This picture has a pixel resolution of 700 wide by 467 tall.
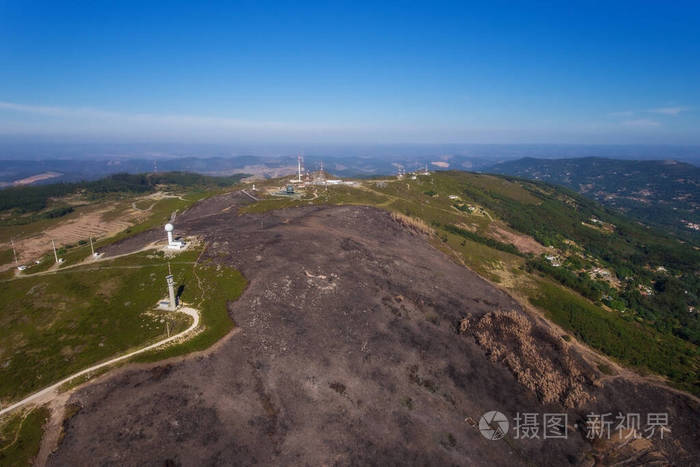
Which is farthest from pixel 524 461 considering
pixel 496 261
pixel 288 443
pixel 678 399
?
pixel 496 261

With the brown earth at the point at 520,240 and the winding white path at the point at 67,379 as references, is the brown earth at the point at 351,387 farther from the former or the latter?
the brown earth at the point at 520,240

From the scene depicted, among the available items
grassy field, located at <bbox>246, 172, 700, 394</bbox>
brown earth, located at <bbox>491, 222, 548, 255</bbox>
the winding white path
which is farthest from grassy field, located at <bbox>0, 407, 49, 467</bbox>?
brown earth, located at <bbox>491, 222, 548, 255</bbox>

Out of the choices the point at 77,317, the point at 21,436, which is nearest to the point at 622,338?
the point at 21,436

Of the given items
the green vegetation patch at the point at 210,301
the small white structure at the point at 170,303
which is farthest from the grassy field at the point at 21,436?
the small white structure at the point at 170,303

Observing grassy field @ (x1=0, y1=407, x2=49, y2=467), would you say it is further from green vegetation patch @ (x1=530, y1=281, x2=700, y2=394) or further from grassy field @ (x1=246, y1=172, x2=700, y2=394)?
green vegetation patch @ (x1=530, y1=281, x2=700, y2=394)

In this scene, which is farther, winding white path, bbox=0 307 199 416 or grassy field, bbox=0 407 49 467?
winding white path, bbox=0 307 199 416

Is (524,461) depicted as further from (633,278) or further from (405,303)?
(633,278)

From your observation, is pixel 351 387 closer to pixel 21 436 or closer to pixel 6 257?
pixel 21 436
